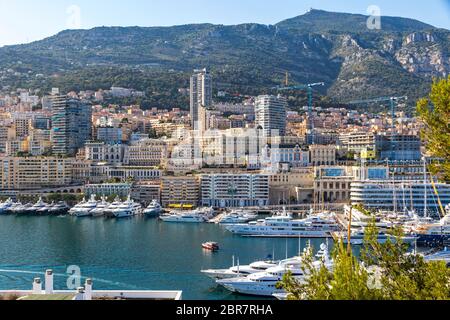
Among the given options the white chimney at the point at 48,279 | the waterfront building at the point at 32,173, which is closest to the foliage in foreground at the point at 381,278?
the white chimney at the point at 48,279

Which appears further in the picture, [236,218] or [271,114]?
[271,114]

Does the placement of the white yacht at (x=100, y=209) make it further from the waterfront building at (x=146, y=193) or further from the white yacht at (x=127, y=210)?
the waterfront building at (x=146, y=193)

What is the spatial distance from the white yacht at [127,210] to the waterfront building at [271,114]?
9.29m

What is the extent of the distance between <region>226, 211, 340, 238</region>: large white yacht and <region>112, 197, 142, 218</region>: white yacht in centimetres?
369

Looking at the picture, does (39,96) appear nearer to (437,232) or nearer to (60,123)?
(60,123)

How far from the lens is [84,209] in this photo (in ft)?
46.5

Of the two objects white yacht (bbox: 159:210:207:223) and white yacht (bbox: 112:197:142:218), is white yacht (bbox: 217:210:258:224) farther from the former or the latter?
white yacht (bbox: 112:197:142:218)

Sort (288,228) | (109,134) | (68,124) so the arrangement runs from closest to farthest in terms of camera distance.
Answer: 1. (288,228)
2. (68,124)
3. (109,134)

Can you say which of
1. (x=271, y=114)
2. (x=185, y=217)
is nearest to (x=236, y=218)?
(x=185, y=217)

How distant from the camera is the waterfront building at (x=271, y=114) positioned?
23328mm

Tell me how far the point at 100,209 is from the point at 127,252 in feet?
19.4

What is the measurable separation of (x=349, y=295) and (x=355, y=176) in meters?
14.2

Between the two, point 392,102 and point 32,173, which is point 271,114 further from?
point 32,173

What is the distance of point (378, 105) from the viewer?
94.6 feet
